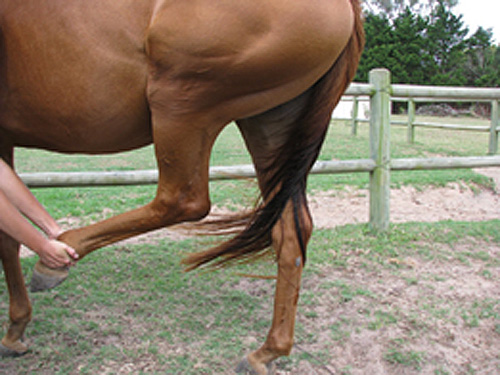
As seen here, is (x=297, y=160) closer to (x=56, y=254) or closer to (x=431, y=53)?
(x=56, y=254)

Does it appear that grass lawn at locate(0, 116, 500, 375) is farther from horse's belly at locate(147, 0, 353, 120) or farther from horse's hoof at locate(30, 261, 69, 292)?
horse's belly at locate(147, 0, 353, 120)

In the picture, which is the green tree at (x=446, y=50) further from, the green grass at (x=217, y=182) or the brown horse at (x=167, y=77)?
the brown horse at (x=167, y=77)

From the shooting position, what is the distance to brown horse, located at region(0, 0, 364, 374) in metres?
1.35

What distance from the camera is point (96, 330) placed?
2.13 m

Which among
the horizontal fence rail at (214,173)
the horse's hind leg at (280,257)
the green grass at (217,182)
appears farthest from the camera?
the green grass at (217,182)

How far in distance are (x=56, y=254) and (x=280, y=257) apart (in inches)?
35.9

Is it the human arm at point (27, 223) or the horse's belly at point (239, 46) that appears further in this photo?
the human arm at point (27, 223)

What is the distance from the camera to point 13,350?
1906mm

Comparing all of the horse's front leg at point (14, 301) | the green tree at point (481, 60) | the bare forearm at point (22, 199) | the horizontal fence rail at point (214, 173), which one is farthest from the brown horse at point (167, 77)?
the green tree at point (481, 60)

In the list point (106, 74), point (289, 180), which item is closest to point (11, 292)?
point (106, 74)

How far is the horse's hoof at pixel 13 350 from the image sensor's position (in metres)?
1.90

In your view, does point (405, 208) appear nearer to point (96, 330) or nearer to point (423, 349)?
point (423, 349)

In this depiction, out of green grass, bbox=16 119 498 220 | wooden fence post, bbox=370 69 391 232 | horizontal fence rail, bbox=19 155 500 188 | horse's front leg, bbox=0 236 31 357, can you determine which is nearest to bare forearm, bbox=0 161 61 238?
horse's front leg, bbox=0 236 31 357

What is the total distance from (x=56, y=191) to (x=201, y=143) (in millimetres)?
4304
